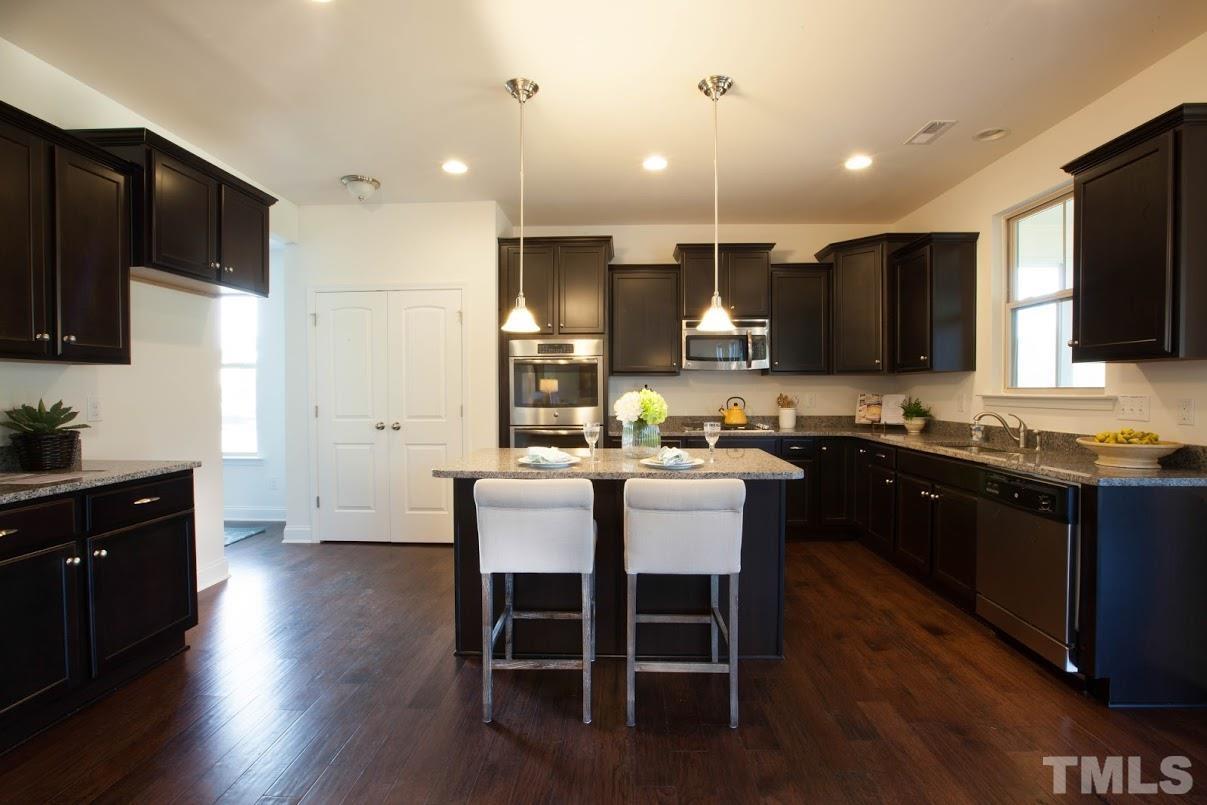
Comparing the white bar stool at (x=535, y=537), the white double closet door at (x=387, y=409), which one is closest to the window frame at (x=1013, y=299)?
the white bar stool at (x=535, y=537)

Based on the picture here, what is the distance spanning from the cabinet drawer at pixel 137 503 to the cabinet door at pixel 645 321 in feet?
10.0

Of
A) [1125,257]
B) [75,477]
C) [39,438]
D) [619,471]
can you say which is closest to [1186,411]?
[1125,257]

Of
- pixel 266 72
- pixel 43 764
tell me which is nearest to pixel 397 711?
pixel 43 764

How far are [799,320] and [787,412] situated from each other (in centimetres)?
83

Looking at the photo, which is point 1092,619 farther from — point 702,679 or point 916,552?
point 702,679

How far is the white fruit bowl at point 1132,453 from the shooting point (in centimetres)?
217

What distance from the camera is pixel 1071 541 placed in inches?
84.2

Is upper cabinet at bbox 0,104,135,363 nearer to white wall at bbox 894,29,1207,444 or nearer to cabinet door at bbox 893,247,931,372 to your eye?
white wall at bbox 894,29,1207,444

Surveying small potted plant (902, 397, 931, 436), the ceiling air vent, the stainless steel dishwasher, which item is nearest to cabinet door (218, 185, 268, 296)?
the ceiling air vent

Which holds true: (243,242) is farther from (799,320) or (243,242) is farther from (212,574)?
(799,320)

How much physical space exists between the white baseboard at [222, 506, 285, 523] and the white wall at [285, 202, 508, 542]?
90cm

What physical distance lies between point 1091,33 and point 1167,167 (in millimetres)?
680

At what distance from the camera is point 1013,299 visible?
11.5ft

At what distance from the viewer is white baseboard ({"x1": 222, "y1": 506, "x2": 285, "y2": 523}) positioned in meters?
5.02
